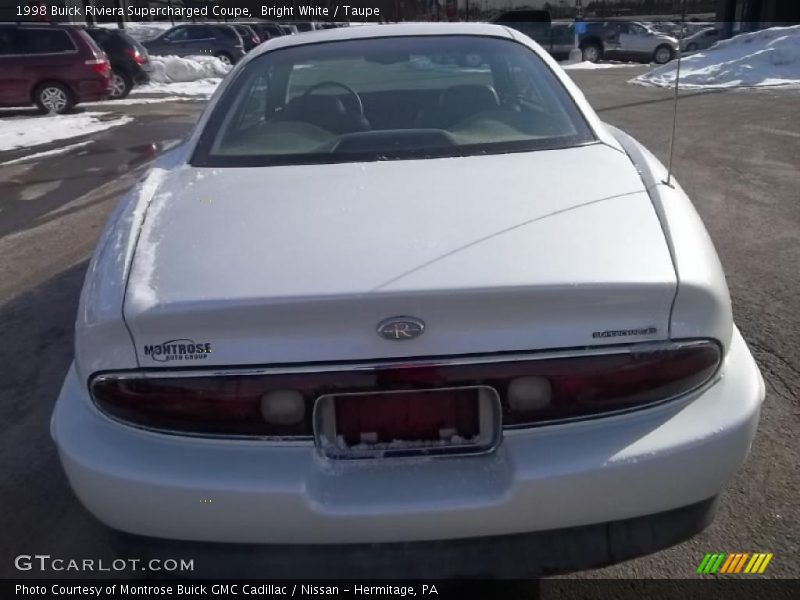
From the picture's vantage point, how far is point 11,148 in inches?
388

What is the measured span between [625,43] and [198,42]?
15.9 m

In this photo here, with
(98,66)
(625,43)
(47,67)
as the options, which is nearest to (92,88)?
(98,66)

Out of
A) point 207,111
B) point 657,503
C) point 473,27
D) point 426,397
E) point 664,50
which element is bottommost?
point 664,50

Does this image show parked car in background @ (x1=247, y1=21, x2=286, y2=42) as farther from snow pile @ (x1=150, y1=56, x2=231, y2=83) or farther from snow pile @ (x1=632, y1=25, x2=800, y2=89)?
snow pile @ (x1=632, y1=25, x2=800, y2=89)

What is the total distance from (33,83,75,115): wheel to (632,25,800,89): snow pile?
12942 mm

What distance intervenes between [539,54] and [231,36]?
21.7m

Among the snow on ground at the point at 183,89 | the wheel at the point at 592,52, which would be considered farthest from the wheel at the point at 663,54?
the snow on ground at the point at 183,89

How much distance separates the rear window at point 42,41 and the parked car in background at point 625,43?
19382 mm

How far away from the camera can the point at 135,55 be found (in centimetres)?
1630

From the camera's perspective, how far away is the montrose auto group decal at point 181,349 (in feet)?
5.30

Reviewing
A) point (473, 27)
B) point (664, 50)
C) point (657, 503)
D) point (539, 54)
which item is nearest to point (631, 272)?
point (657, 503)

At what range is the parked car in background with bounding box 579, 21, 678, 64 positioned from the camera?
85.5ft

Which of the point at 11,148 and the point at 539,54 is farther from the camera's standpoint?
the point at 11,148

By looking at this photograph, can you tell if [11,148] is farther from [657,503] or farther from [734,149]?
[657,503]
